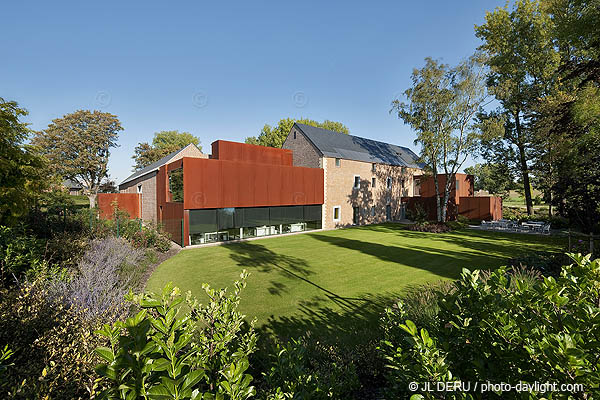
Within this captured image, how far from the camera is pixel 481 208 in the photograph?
27281 mm

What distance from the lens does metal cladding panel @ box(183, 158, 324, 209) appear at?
54.4 ft

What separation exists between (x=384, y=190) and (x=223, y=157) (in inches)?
800

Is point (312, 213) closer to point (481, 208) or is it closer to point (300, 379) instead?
point (481, 208)

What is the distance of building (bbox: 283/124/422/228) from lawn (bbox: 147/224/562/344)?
721 cm

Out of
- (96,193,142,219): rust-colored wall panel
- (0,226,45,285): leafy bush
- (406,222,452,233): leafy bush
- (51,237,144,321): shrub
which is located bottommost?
(406,222,452,233): leafy bush

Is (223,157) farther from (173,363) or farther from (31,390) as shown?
(173,363)

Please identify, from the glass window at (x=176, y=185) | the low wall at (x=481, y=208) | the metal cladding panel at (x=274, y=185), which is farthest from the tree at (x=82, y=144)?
the low wall at (x=481, y=208)

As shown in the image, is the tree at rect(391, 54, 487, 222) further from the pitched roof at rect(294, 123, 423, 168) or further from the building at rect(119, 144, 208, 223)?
the building at rect(119, 144, 208, 223)

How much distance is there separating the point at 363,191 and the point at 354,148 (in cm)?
562

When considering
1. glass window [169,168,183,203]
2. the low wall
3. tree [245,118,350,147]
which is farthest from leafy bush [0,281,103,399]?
tree [245,118,350,147]

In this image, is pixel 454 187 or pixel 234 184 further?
pixel 454 187

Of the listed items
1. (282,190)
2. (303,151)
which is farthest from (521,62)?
(282,190)

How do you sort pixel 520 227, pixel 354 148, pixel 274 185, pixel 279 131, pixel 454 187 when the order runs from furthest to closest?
pixel 279 131 < pixel 354 148 < pixel 454 187 < pixel 520 227 < pixel 274 185

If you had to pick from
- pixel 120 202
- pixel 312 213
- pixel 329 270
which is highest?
pixel 120 202
